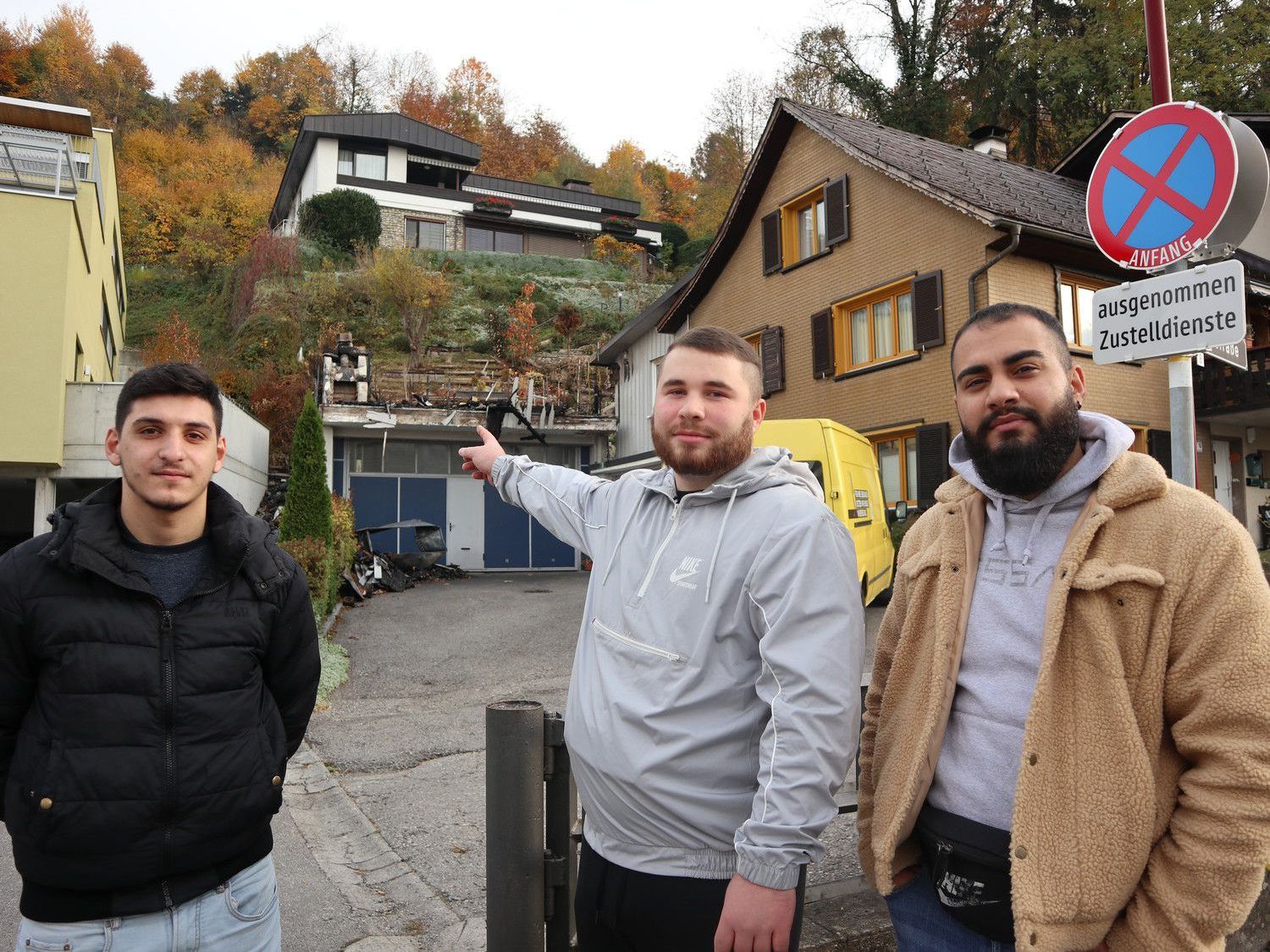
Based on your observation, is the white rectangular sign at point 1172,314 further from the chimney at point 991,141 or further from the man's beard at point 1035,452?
the chimney at point 991,141

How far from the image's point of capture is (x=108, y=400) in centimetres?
1375

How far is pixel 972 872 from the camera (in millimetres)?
1878

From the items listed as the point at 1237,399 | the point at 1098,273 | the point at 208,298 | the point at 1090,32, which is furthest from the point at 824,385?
the point at 208,298

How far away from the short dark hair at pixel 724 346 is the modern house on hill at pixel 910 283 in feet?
41.4

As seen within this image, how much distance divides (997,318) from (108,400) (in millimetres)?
14768

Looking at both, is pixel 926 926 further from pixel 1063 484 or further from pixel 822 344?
pixel 822 344

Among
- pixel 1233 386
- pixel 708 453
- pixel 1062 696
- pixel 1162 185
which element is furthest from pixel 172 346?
pixel 1062 696

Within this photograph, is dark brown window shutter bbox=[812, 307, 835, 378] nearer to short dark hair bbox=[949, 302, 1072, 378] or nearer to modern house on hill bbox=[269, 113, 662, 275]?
short dark hair bbox=[949, 302, 1072, 378]

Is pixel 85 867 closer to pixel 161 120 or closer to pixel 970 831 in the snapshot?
pixel 970 831

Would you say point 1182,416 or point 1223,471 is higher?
point 1223,471

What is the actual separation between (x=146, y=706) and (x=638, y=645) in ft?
3.87

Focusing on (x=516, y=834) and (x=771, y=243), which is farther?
(x=771, y=243)

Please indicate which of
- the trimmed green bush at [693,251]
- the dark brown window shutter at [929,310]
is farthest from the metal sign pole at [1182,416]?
the trimmed green bush at [693,251]

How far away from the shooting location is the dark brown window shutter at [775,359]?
18.4 metres
